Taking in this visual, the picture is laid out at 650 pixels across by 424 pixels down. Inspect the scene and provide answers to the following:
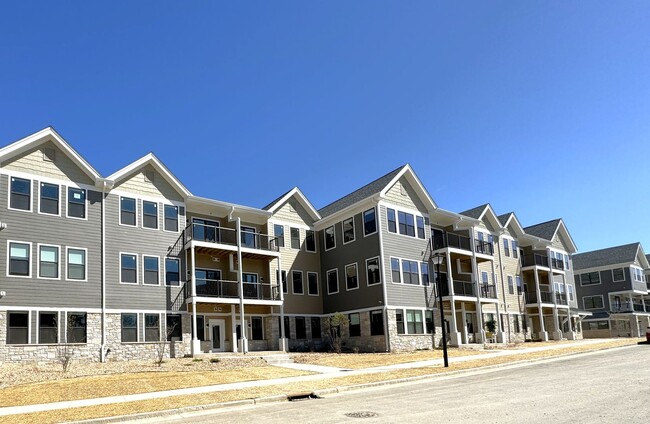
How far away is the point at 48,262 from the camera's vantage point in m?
25.8

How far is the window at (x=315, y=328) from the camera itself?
A: 35981 mm

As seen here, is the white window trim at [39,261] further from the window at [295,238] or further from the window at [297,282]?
the window at [295,238]

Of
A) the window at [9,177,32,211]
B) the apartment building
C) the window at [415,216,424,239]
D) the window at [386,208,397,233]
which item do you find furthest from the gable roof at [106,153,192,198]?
the window at [415,216,424,239]

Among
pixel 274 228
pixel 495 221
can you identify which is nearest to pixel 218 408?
pixel 274 228

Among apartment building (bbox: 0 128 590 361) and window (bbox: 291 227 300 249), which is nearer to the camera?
apartment building (bbox: 0 128 590 361)

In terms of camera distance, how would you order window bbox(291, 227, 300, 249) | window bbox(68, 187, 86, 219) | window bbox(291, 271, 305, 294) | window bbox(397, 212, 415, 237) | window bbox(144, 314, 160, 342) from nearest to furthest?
window bbox(68, 187, 86, 219)
window bbox(144, 314, 160, 342)
window bbox(397, 212, 415, 237)
window bbox(291, 271, 305, 294)
window bbox(291, 227, 300, 249)

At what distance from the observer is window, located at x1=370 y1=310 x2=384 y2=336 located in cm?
3250

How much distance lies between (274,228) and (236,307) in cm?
604

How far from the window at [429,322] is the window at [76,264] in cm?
2077

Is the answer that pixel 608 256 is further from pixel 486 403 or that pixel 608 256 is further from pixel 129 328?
pixel 486 403

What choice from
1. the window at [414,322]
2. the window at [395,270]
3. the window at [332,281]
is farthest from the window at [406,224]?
the window at [332,281]

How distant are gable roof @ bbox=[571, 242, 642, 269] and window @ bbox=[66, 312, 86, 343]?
54630 mm

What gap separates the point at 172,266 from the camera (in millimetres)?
29969

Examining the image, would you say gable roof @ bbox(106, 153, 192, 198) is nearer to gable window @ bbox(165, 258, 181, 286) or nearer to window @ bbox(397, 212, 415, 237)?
gable window @ bbox(165, 258, 181, 286)
